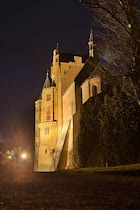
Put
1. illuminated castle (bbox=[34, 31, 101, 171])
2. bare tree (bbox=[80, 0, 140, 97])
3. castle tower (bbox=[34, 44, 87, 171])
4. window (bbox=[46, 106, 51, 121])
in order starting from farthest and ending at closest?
window (bbox=[46, 106, 51, 121]) < castle tower (bbox=[34, 44, 87, 171]) < illuminated castle (bbox=[34, 31, 101, 171]) < bare tree (bbox=[80, 0, 140, 97])

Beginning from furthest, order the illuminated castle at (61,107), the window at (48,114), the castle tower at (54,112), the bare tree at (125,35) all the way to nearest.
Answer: the window at (48,114) < the castle tower at (54,112) < the illuminated castle at (61,107) < the bare tree at (125,35)

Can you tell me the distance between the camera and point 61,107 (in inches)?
1722

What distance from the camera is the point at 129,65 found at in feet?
49.9

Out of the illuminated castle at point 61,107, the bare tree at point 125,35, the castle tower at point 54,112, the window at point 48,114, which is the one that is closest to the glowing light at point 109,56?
the bare tree at point 125,35

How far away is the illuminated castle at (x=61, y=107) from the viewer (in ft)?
124

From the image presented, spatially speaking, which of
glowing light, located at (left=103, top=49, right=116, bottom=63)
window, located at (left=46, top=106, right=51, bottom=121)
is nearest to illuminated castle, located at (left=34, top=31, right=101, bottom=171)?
window, located at (left=46, top=106, right=51, bottom=121)

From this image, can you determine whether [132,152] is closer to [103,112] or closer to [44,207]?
[103,112]

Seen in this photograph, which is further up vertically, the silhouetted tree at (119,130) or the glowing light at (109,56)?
the glowing light at (109,56)

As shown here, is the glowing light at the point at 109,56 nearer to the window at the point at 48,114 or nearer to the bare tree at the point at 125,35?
the bare tree at the point at 125,35

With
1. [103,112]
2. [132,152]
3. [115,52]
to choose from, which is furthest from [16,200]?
[103,112]

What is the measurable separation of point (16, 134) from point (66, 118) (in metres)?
28.2

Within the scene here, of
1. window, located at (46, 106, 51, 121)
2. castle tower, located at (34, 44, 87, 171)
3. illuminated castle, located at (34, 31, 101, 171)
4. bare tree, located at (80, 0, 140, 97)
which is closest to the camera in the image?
bare tree, located at (80, 0, 140, 97)

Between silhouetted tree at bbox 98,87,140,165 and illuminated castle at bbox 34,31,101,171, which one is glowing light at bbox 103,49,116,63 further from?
illuminated castle at bbox 34,31,101,171

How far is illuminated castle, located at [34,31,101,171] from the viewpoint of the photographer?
37656mm
